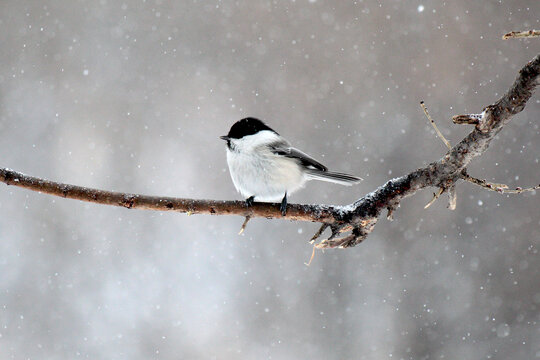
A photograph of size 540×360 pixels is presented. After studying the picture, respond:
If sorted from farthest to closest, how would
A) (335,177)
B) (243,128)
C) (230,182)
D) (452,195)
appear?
(230,182)
(243,128)
(335,177)
(452,195)

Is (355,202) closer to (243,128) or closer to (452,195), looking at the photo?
(452,195)

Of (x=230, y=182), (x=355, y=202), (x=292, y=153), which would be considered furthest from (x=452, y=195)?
(x=230, y=182)

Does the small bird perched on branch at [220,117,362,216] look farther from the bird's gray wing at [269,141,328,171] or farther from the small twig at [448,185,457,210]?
the small twig at [448,185,457,210]

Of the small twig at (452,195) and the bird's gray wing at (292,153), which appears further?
the bird's gray wing at (292,153)

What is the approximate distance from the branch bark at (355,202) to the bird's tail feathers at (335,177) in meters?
0.26

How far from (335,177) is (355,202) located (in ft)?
1.37

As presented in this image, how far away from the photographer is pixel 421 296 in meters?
5.11

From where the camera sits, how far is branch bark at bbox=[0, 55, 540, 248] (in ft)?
4.31

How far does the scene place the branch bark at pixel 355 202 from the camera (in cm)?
131

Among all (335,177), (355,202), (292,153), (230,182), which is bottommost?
(355,202)

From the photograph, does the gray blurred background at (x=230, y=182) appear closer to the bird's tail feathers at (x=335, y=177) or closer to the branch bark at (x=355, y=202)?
the bird's tail feathers at (x=335, y=177)

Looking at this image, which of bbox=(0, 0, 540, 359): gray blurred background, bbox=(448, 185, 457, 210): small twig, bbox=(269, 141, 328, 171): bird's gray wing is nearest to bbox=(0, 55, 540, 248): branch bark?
bbox=(448, 185, 457, 210): small twig

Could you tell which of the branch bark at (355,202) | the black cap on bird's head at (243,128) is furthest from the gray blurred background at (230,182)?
the branch bark at (355,202)

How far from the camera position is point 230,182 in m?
5.51
